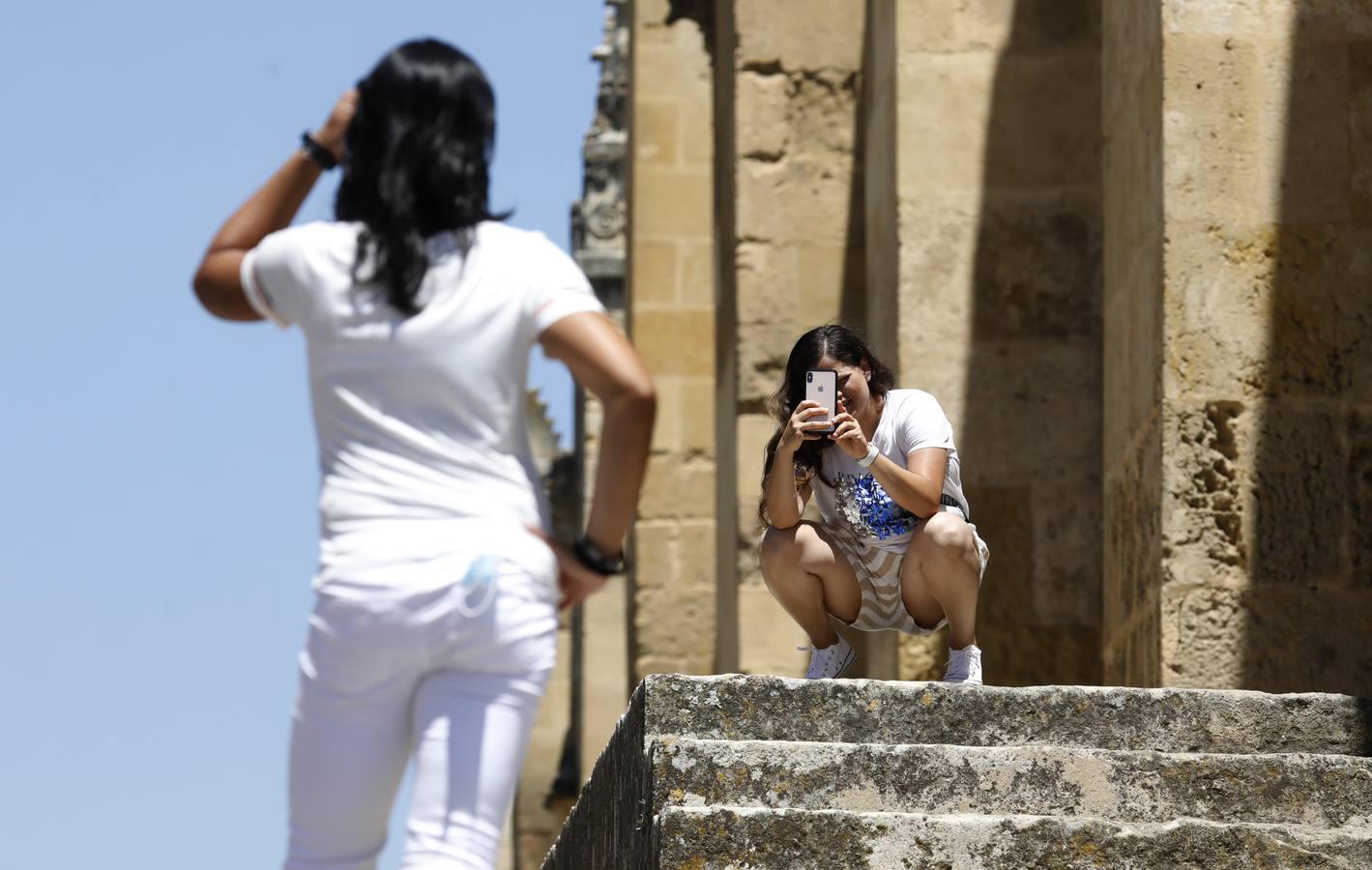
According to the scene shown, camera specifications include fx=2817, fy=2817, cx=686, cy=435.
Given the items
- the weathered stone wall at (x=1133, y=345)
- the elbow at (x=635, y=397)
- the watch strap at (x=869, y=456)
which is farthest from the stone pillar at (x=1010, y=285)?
the elbow at (x=635, y=397)

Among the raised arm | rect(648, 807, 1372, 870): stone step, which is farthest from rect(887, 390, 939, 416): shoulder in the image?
the raised arm

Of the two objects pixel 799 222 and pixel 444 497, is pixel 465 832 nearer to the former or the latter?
pixel 444 497

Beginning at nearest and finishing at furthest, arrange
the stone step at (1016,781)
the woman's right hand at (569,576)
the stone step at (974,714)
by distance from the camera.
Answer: the woman's right hand at (569,576) → the stone step at (1016,781) → the stone step at (974,714)

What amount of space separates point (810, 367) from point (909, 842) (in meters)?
1.69

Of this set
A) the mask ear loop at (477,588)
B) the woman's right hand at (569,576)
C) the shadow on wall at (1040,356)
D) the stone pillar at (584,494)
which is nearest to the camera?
the mask ear loop at (477,588)

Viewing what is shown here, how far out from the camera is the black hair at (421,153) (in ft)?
11.6

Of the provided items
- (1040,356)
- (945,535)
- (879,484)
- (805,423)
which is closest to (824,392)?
(805,423)

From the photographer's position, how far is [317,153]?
147 inches

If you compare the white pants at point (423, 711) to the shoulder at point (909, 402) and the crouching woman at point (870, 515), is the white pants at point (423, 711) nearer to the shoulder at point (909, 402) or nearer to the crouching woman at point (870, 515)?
the crouching woman at point (870, 515)

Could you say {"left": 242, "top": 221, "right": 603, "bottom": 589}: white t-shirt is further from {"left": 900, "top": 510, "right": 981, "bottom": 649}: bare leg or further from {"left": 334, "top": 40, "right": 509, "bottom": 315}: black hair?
{"left": 900, "top": 510, "right": 981, "bottom": 649}: bare leg

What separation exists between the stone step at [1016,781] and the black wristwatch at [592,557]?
3.69ft

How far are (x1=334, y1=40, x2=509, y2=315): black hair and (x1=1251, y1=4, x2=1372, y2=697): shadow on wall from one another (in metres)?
3.63

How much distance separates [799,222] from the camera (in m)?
11.2

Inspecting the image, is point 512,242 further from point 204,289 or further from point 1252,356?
point 1252,356
